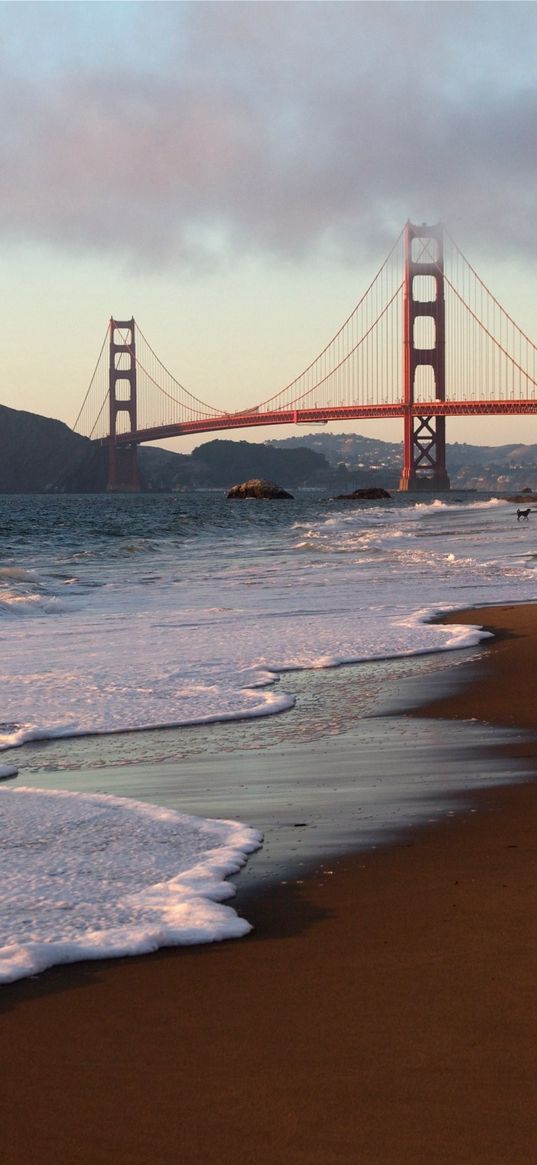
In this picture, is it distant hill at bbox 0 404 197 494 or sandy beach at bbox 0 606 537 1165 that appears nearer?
sandy beach at bbox 0 606 537 1165

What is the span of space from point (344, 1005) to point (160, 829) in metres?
1.37

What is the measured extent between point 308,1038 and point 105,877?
1.07 m

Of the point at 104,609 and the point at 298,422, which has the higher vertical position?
the point at 298,422

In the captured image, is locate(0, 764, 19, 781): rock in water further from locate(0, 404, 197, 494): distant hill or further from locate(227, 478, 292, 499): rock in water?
locate(0, 404, 197, 494): distant hill

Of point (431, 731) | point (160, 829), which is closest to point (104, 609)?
point (431, 731)

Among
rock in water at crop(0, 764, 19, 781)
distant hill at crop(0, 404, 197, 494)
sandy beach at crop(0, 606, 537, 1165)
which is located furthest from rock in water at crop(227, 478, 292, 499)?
sandy beach at crop(0, 606, 537, 1165)

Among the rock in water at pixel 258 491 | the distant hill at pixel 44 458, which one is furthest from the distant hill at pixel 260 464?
the rock in water at pixel 258 491

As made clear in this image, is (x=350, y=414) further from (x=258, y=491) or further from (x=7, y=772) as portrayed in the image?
(x=7, y=772)

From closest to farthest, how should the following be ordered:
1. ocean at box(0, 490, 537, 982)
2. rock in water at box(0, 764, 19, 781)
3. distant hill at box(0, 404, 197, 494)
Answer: ocean at box(0, 490, 537, 982), rock in water at box(0, 764, 19, 781), distant hill at box(0, 404, 197, 494)

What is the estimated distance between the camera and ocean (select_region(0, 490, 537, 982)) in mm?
2818

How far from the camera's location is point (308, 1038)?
6.54 feet

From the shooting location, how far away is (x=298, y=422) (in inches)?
2336

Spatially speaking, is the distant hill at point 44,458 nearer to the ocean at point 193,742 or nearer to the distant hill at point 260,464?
the distant hill at point 260,464

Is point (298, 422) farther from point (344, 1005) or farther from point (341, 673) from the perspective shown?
point (344, 1005)
